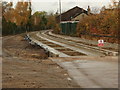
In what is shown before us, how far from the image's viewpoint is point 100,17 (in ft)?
134

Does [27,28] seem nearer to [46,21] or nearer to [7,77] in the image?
[46,21]

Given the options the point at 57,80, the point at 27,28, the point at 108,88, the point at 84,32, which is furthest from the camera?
the point at 27,28

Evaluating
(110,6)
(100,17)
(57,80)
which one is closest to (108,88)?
(57,80)

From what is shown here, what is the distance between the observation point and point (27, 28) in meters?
106

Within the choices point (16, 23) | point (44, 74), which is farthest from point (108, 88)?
point (16, 23)

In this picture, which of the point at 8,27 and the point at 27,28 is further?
the point at 27,28

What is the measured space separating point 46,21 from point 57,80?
121568 millimetres

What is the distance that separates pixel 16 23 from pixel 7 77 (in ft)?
256

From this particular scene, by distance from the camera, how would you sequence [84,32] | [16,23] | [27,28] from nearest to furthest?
[84,32] → [16,23] → [27,28]

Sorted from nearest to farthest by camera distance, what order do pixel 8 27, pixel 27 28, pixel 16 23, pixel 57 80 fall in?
pixel 57 80 → pixel 8 27 → pixel 16 23 → pixel 27 28

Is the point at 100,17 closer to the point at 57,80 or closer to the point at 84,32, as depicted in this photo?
the point at 84,32

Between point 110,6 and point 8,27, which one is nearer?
point 110,6

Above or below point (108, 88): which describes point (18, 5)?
above

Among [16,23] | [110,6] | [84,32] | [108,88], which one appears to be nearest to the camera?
[108,88]
